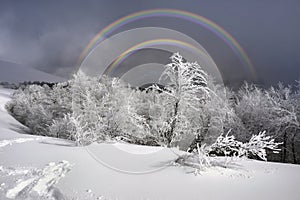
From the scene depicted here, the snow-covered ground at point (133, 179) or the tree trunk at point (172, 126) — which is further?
the tree trunk at point (172, 126)

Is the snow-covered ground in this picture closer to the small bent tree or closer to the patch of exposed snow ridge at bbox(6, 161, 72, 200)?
the patch of exposed snow ridge at bbox(6, 161, 72, 200)

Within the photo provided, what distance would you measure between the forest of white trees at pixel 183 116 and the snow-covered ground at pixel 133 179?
2.37 ft

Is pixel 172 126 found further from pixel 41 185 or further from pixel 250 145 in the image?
pixel 41 185

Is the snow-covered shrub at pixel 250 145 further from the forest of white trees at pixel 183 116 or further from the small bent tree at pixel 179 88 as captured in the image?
the small bent tree at pixel 179 88

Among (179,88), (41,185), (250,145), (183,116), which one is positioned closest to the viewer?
(41,185)

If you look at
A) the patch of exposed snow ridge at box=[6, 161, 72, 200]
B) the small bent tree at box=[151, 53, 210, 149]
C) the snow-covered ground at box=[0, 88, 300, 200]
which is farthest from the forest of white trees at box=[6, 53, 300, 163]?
the patch of exposed snow ridge at box=[6, 161, 72, 200]

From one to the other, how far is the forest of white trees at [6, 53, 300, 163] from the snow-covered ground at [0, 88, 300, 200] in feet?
2.37

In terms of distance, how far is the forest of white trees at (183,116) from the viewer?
775cm

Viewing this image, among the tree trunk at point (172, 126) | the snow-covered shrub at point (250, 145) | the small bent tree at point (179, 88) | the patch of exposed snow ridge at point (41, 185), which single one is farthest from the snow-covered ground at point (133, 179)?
the small bent tree at point (179, 88)

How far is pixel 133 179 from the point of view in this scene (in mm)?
4199

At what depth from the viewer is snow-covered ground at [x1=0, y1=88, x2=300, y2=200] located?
11.6ft

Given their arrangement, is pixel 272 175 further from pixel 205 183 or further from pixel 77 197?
pixel 77 197

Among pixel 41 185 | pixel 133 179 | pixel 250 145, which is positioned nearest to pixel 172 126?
pixel 250 145

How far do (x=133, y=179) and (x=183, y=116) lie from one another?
14.8 ft
